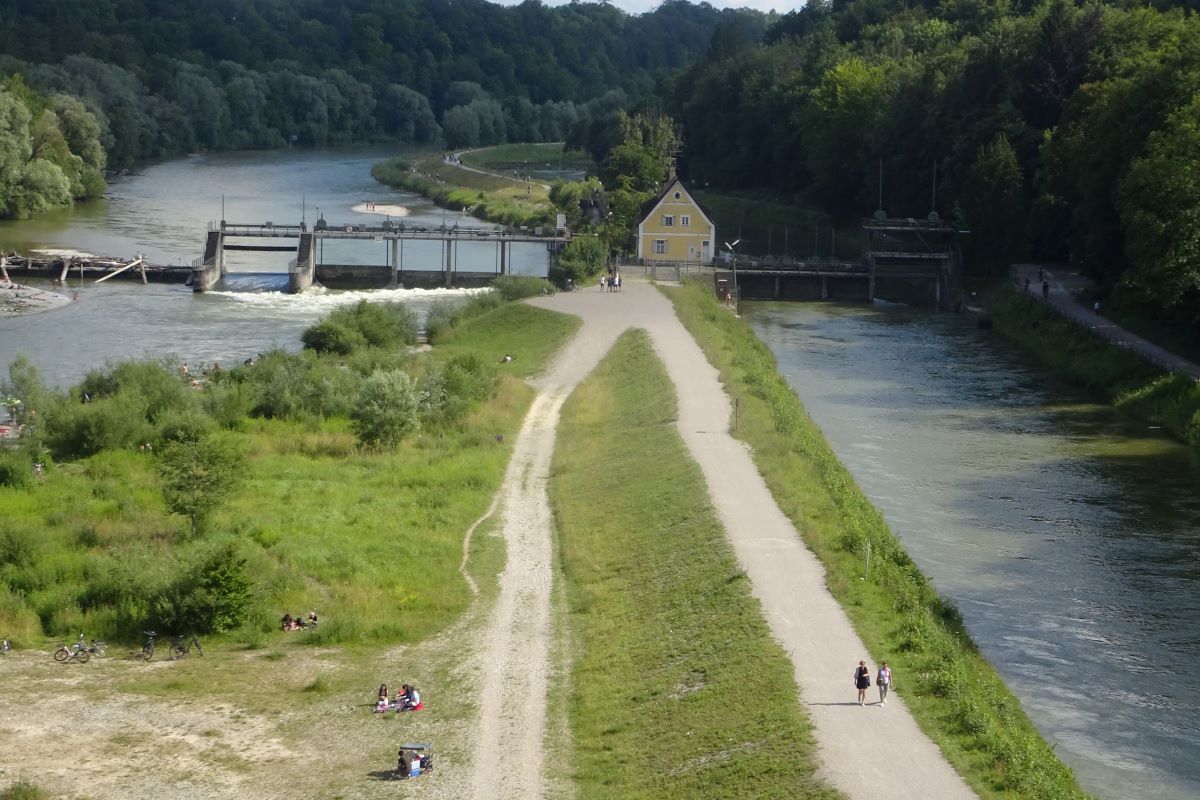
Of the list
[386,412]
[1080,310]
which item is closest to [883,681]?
[386,412]

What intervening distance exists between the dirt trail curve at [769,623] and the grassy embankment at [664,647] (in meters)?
0.44

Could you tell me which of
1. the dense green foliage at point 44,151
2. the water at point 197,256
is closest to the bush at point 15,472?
the water at point 197,256

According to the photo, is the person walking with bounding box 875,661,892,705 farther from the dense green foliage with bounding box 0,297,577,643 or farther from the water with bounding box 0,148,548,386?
the water with bounding box 0,148,548,386

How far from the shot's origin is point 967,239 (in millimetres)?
83688

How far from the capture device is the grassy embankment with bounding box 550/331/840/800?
25.3 metres

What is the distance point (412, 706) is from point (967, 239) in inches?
2379

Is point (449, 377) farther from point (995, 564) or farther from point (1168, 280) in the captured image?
point (1168, 280)

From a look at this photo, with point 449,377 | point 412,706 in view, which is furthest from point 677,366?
point 412,706

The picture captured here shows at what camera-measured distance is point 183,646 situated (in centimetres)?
3198

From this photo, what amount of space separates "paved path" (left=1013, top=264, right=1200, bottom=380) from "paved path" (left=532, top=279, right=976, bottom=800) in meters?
16.3

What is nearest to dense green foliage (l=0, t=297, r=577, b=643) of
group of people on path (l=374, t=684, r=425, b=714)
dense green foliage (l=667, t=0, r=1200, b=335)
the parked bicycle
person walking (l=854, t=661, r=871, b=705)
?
the parked bicycle

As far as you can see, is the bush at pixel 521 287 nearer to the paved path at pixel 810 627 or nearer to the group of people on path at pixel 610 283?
the group of people on path at pixel 610 283

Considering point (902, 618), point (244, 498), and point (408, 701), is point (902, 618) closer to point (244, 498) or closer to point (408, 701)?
point (408, 701)

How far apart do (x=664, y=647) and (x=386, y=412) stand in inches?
731
